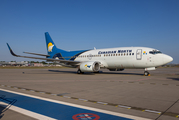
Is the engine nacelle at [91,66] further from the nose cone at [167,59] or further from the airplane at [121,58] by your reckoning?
the nose cone at [167,59]

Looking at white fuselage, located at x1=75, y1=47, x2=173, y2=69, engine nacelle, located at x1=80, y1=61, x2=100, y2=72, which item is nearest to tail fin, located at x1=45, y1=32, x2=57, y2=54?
white fuselage, located at x1=75, y1=47, x2=173, y2=69

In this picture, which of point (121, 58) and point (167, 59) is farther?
point (121, 58)

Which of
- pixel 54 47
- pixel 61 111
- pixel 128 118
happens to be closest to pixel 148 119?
pixel 128 118

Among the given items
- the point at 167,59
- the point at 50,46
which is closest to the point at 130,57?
the point at 167,59

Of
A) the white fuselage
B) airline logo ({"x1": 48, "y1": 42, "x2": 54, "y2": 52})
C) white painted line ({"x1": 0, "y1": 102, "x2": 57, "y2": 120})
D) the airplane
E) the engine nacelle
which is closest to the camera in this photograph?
white painted line ({"x1": 0, "y1": 102, "x2": 57, "y2": 120})

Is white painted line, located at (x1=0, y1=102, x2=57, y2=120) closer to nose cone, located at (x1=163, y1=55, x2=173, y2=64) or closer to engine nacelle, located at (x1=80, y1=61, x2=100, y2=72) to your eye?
engine nacelle, located at (x1=80, y1=61, x2=100, y2=72)

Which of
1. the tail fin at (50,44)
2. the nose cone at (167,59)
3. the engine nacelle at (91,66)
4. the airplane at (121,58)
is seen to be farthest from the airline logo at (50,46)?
the nose cone at (167,59)

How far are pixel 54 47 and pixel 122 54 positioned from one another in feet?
56.1

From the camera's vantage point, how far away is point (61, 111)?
4.81 meters

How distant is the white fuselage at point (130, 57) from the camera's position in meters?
18.0

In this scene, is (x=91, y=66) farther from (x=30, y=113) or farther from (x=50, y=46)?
(x=30, y=113)

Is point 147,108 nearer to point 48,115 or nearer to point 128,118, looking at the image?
point 128,118

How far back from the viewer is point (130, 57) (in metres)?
19.6

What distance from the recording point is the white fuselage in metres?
18.0
